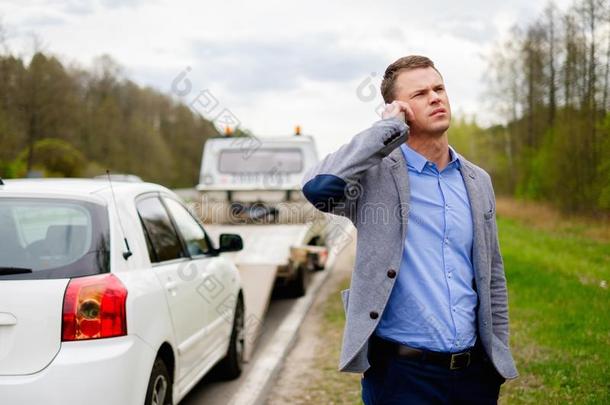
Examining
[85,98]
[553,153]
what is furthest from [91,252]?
[85,98]

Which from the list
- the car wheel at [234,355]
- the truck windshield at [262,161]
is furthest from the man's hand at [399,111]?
the truck windshield at [262,161]

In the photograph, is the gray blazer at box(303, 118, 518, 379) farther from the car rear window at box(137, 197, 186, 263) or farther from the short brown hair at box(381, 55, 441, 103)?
the car rear window at box(137, 197, 186, 263)

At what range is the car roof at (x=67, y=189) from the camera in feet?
13.2

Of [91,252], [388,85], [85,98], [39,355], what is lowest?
[39,355]

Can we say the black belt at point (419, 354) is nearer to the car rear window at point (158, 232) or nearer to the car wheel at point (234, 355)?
the car rear window at point (158, 232)

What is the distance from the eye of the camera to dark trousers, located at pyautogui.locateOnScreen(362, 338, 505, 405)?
2.63 m

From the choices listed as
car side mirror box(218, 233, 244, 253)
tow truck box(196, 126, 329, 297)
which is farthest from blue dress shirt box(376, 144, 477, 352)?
tow truck box(196, 126, 329, 297)

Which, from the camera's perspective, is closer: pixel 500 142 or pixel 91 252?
pixel 91 252

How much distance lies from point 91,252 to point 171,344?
0.88 metres

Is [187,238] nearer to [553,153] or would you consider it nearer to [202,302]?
[202,302]

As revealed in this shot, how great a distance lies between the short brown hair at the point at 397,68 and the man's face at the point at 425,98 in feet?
0.07

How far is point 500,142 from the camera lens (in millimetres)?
46312

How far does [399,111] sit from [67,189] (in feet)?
7.43

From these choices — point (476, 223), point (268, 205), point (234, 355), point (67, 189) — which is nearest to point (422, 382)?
point (476, 223)
